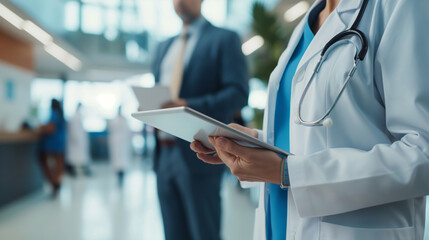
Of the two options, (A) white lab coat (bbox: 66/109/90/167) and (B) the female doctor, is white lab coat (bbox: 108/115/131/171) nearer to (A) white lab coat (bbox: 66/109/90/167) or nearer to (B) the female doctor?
(A) white lab coat (bbox: 66/109/90/167)

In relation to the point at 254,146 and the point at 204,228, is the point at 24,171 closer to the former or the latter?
the point at 204,228

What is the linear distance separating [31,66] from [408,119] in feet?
26.4

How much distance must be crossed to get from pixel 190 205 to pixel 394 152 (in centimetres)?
112

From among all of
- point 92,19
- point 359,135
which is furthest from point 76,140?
point 359,135

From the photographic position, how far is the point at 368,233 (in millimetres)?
684

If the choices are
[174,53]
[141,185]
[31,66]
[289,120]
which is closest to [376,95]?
[289,120]

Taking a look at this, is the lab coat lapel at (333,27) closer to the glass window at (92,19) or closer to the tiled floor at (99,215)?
the tiled floor at (99,215)

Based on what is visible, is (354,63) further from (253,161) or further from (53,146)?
(53,146)

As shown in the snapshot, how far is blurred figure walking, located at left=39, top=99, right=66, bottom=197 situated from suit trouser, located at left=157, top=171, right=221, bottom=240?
15.2ft

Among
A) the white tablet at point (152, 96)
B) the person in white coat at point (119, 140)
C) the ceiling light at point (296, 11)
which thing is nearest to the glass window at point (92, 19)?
the person in white coat at point (119, 140)

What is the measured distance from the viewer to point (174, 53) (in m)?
1.81

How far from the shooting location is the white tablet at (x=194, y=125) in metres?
0.64

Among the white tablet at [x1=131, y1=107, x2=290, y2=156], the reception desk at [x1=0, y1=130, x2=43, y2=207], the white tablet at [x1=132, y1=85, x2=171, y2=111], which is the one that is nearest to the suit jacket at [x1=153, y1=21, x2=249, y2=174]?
the white tablet at [x1=132, y1=85, x2=171, y2=111]

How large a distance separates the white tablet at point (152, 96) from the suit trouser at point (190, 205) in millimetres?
380
